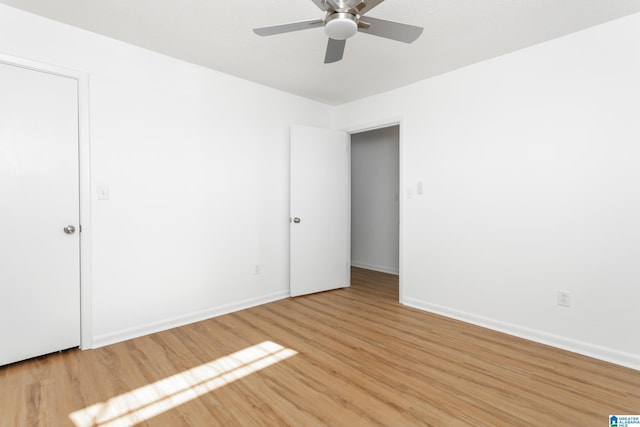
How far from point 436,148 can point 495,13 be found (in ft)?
4.55

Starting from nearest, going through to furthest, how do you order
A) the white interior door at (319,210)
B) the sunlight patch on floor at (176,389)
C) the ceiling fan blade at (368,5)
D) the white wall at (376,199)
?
the ceiling fan blade at (368,5) < the sunlight patch on floor at (176,389) < the white interior door at (319,210) < the white wall at (376,199)

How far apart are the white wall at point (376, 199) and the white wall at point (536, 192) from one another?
1.60m

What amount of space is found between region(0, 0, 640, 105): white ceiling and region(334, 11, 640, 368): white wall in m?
0.26

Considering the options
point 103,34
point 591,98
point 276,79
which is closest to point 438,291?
point 591,98

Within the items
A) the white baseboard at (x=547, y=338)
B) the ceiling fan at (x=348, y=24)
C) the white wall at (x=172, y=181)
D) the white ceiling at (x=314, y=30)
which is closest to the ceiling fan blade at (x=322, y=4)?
the ceiling fan at (x=348, y=24)

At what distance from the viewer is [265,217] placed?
149 inches

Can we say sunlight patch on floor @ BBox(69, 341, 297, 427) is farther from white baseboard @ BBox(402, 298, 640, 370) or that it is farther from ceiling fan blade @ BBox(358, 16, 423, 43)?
ceiling fan blade @ BBox(358, 16, 423, 43)

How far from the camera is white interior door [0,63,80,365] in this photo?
227 centimetres

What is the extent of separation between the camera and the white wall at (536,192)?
93.7 inches

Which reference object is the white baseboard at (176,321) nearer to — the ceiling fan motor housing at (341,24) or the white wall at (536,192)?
the white wall at (536,192)

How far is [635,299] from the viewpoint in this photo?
2.33m

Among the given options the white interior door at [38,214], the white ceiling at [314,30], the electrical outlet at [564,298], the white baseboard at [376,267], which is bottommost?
the white baseboard at [376,267]

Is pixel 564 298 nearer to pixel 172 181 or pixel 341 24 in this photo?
pixel 341 24

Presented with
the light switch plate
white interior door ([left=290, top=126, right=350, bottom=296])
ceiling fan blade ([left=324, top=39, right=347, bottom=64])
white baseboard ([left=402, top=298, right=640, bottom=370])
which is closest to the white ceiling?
ceiling fan blade ([left=324, top=39, right=347, bottom=64])
